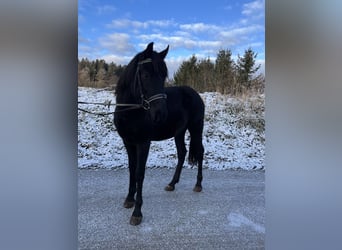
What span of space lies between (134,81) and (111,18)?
0.33 metres

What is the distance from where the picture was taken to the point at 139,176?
61.9 inches

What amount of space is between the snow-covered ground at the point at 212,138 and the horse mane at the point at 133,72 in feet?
0.24

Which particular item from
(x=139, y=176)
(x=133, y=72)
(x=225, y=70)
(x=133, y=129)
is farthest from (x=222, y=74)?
→ (x=139, y=176)

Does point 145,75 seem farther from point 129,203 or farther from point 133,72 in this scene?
point 129,203

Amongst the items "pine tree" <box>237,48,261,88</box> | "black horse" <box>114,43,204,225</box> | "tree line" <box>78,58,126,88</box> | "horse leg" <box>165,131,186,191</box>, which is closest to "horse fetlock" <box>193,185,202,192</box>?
"black horse" <box>114,43,204,225</box>

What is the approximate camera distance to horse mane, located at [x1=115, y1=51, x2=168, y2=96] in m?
A: 1.44

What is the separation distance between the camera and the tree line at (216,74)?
4.74ft

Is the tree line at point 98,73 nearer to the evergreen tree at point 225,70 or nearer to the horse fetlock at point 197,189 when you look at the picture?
the evergreen tree at point 225,70

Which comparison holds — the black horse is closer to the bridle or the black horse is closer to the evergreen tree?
the bridle

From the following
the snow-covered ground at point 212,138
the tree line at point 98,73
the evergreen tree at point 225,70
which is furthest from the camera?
the evergreen tree at point 225,70

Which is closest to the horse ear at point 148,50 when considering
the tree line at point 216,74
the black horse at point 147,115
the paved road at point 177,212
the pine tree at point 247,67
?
the black horse at point 147,115

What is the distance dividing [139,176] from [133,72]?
0.56m
